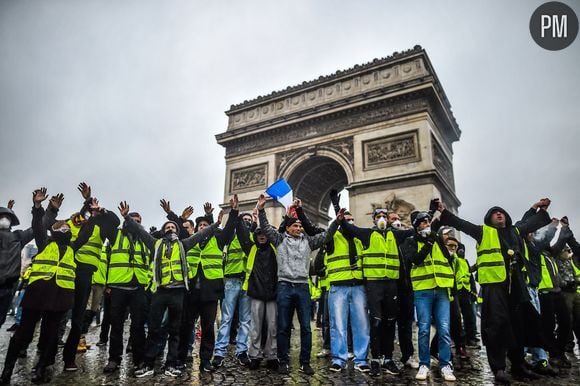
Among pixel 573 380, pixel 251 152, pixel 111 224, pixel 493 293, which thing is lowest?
pixel 573 380

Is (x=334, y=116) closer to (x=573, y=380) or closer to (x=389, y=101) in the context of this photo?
(x=389, y=101)

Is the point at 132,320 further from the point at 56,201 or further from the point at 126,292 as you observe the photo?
the point at 56,201

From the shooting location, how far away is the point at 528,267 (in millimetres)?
4199

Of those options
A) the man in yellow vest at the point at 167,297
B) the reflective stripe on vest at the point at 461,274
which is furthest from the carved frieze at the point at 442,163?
the man in yellow vest at the point at 167,297

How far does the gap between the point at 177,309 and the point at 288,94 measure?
1776 cm

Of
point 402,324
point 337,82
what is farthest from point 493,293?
point 337,82

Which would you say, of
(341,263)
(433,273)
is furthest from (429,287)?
(341,263)

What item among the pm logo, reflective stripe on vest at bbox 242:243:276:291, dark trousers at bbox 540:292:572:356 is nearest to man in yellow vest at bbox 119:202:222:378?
reflective stripe on vest at bbox 242:243:276:291

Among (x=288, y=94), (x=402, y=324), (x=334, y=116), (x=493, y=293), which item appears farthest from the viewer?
(x=288, y=94)

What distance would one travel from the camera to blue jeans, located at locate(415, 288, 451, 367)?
4133mm

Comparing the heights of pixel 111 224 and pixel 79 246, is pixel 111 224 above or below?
above

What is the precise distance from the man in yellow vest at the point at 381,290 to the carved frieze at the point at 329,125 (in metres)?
13.2

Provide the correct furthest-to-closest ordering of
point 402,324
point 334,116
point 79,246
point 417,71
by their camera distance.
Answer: point 334,116 → point 417,71 → point 402,324 → point 79,246

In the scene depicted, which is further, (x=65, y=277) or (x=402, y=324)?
(x=402, y=324)
